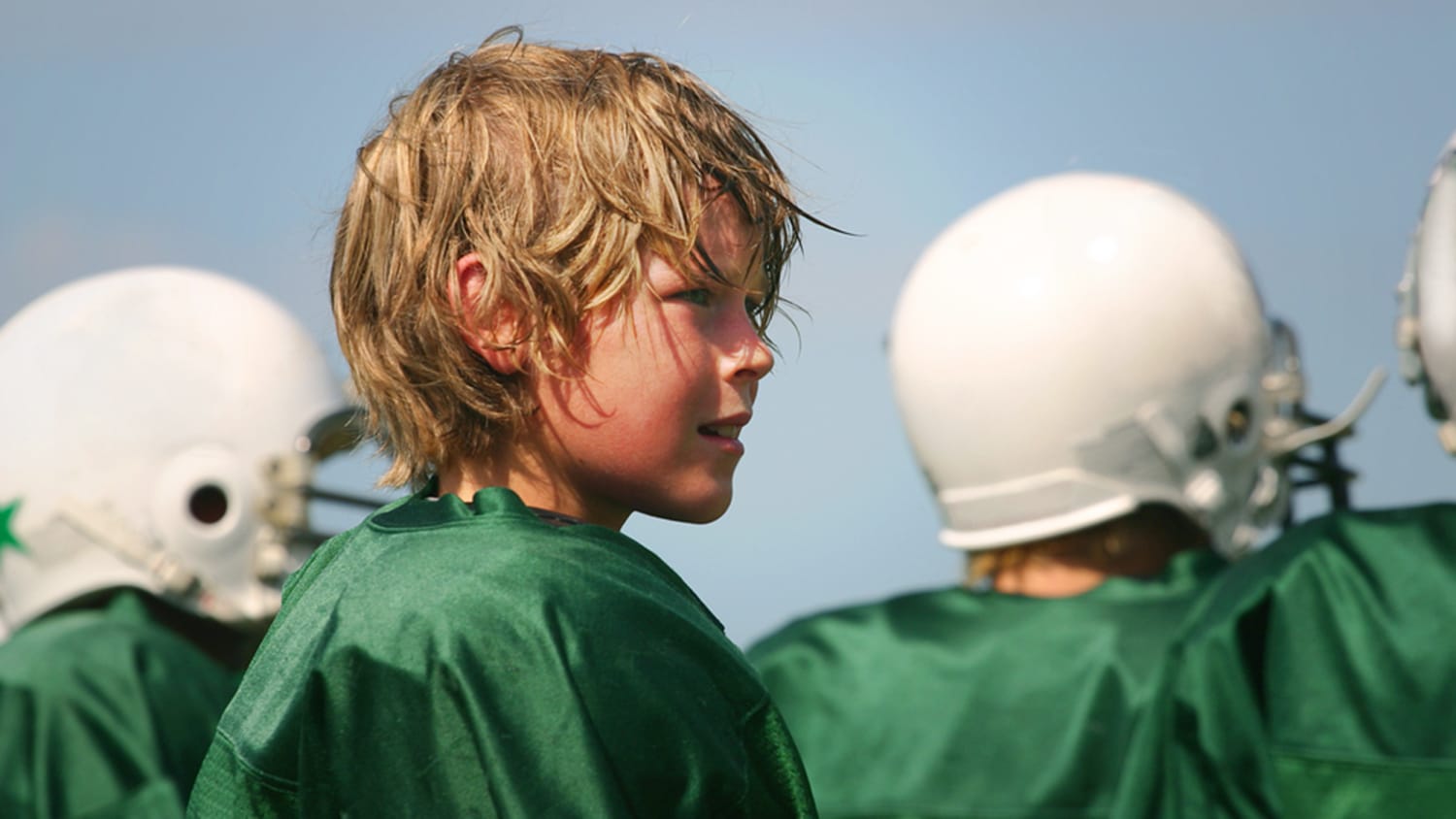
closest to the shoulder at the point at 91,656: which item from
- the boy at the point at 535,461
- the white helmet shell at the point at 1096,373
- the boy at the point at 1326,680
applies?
the white helmet shell at the point at 1096,373

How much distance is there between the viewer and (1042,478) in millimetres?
4047

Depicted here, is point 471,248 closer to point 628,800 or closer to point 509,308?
point 509,308

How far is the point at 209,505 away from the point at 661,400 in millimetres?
3360

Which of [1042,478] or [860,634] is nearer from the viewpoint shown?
[860,634]

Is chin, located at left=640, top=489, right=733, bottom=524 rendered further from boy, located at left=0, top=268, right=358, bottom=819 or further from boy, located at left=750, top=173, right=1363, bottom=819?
boy, located at left=0, top=268, right=358, bottom=819

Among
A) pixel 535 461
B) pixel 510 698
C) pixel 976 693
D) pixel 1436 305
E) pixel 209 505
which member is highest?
pixel 535 461

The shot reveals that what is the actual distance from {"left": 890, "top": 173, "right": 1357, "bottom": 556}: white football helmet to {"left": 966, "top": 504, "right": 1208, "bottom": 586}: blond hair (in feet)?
0.14

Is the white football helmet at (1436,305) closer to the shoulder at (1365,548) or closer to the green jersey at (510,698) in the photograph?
the shoulder at (1365,548)

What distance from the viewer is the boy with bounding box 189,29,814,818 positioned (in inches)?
54.0

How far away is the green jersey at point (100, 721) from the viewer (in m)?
3.90

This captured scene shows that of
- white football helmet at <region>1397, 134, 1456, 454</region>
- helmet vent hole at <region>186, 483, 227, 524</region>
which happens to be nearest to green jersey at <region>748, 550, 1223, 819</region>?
white football helmet at <region>1397, 134, 1456, 454</region>

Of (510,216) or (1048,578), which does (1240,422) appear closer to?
A: (1048,578)

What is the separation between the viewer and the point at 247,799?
1.48 meters

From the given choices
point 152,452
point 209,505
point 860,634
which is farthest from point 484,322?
point 209,505
